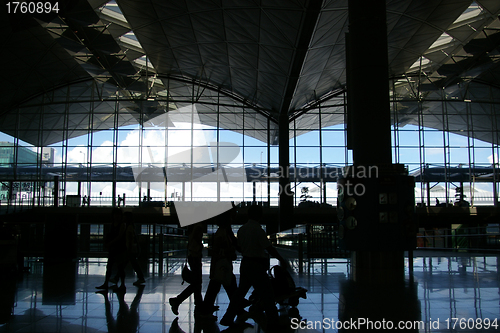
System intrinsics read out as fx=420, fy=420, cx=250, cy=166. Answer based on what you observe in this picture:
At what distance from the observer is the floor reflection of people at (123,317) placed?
5375 mm

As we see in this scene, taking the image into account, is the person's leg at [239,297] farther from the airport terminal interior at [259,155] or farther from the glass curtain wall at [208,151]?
the glass curtain wall at [208,151]

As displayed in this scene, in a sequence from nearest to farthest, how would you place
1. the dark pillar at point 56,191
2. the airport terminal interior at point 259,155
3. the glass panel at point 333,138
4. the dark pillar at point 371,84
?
the airport terminal interior at point 259,155, the dark pillar at point 371,84, the dark pillar at point 56,191, the glass panel at point 333,138

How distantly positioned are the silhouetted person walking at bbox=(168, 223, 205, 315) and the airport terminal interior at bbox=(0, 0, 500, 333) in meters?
0.24

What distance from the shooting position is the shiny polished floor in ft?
17.9

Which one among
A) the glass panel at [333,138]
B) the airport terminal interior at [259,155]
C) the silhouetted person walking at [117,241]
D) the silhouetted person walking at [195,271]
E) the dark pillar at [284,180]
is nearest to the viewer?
the silhouetted person walking at [195,271]

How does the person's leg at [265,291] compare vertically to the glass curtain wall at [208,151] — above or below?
below

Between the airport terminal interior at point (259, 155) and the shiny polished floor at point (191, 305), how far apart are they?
2.3 inches

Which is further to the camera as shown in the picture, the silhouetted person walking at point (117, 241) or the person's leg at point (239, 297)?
the silhouetted person walking at point (117, 241)

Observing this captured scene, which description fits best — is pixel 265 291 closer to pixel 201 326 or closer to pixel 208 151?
pixel 201 326

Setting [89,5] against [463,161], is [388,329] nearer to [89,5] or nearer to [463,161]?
[89,5]

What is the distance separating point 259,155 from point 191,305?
29.7 meters

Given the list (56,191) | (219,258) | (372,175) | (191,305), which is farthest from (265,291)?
(56,191)

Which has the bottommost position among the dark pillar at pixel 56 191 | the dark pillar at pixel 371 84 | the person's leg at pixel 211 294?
the person's leg at pixel 211 294

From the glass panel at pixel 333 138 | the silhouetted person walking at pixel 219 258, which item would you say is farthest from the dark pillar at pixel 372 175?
the glass panel at pixel 333 138
